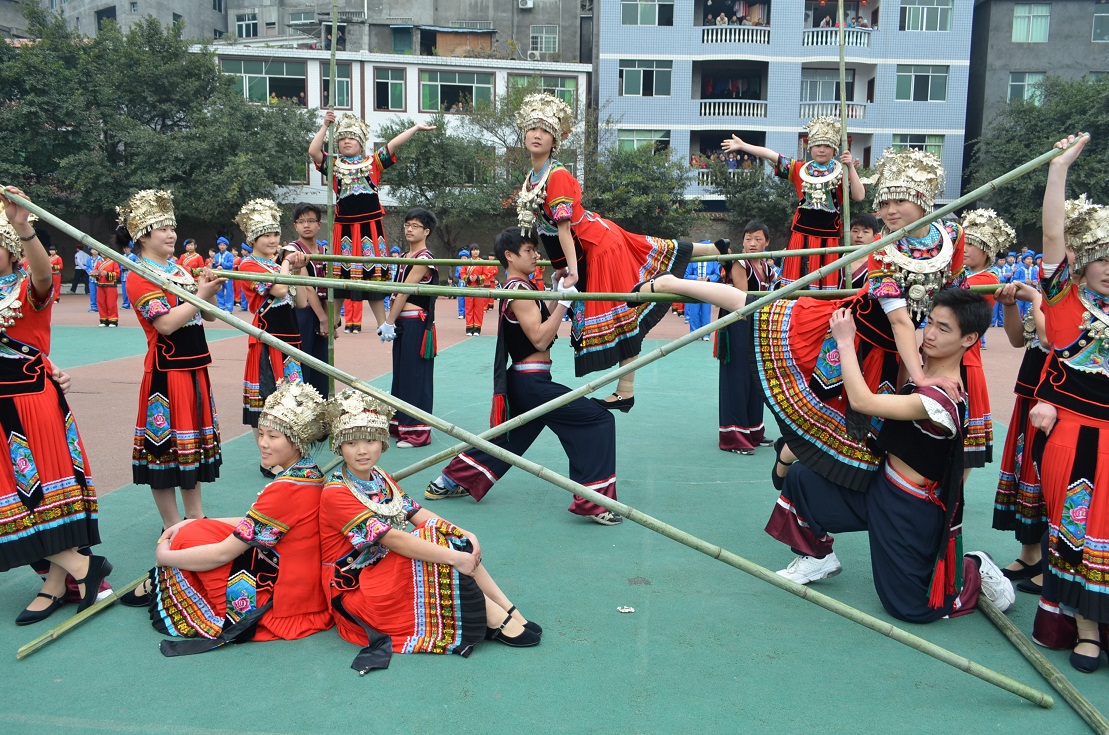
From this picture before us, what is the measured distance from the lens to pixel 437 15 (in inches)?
1342

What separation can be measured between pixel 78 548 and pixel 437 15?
3408 cm

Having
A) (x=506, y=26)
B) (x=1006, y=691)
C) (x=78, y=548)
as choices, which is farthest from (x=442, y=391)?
(x=506, y=26)

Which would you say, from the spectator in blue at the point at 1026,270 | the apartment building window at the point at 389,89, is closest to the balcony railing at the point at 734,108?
the apartment building window at the point at 389,89

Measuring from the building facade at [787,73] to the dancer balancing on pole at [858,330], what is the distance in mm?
24633

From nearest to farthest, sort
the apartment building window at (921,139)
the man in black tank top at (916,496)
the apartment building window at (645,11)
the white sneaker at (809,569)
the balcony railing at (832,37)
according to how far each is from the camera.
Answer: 1. the man in black tank top at (916,496)
2. the white sneaker at (809,569)
3. the balcony railing at (832,37)
4. the apartment building window at (921,139)
5. the apartment building window at (645,11)

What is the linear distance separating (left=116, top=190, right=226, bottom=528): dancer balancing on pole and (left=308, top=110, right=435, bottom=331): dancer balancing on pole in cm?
205

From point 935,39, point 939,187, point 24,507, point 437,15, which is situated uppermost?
point 437,15

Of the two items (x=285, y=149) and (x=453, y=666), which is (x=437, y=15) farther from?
(x=453, y=666)

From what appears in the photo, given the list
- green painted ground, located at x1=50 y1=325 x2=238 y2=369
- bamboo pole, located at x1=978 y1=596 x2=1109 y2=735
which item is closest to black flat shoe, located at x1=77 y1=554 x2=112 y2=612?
bamboo pole, located at x1=978 y1=596 x2=1109 y2=735

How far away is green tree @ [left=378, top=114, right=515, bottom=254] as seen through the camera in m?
25.4

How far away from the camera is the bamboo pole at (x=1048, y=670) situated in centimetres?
274

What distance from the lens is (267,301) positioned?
562cm

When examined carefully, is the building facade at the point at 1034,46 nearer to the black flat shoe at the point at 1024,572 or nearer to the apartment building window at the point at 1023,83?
the apartment building window at the point at 1023,83

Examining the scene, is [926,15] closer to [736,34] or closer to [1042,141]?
[1042,141]
